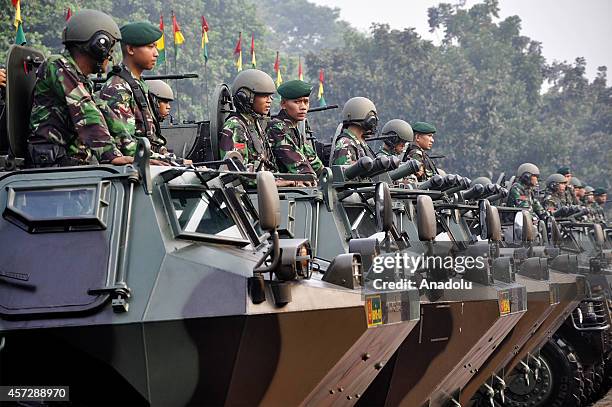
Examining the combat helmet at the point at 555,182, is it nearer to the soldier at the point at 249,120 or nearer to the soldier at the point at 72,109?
the soldier at the point at 249,120

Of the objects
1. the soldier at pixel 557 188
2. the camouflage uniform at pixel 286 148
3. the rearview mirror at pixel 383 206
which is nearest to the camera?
the rearview mirror at pixel 383 206

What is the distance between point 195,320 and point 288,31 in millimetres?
91399

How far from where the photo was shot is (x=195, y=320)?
239 inches

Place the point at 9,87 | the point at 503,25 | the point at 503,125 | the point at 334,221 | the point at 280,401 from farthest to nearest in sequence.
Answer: the point at 503,25 < the point at 503,125 < the point at 334,221 < the point at 9,87 < the point at 280,401

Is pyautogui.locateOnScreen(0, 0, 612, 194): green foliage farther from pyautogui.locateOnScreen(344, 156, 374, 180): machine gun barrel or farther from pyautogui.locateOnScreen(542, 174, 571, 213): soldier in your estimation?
pyautogui.locateOnScreen(344, 156, 374, 180): machine gun barrel

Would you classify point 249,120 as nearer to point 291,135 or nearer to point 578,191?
point 291,135

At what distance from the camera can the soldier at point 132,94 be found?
797 centimetres

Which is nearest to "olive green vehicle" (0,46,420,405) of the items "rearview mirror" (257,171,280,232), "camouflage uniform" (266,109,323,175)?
"rearview mirror" (257,171,280,232)

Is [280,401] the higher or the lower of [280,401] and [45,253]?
the lower

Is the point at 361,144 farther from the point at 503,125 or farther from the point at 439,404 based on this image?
the point at 503,125

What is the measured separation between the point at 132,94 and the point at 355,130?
17.7ft

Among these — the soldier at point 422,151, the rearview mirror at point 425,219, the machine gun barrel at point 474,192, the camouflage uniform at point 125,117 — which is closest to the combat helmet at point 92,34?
the camouflage uniform at point 125,117

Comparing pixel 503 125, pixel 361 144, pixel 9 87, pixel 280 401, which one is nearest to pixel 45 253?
pixel 280 401

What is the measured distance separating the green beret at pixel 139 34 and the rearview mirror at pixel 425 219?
2.19 metres
